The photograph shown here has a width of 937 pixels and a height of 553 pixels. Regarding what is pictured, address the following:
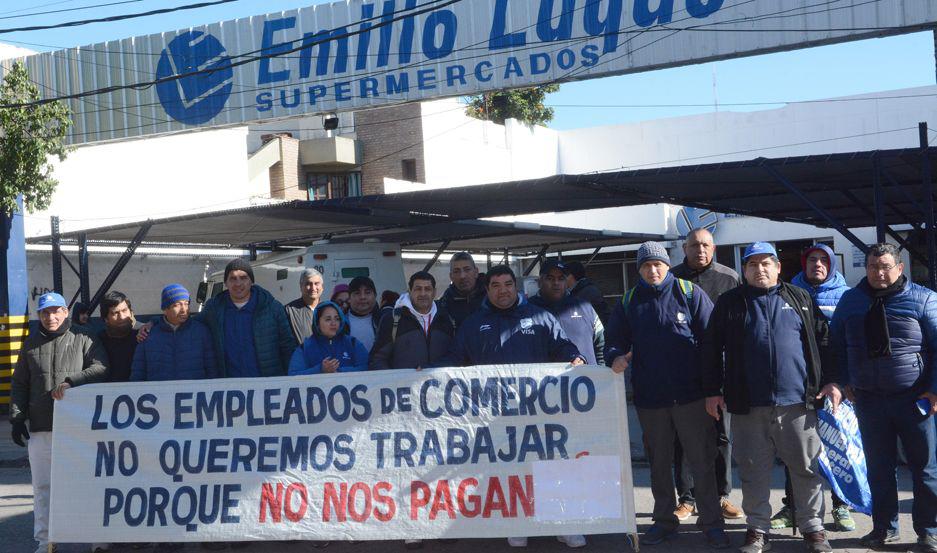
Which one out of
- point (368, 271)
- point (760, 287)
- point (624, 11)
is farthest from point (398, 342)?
point (624, 11)

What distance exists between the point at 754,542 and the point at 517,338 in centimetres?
194

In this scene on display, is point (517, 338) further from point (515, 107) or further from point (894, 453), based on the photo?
point (515, 107)

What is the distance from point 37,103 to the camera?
14477 mm

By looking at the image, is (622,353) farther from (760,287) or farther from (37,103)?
(37,103)

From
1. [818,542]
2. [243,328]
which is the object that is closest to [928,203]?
[818,542]

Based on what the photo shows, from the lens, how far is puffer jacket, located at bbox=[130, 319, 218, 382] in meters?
6.86

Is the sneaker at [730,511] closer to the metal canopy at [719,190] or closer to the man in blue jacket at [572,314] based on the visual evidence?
the man in blue jacket at [572,314]

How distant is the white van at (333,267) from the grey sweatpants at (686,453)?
8.22 meters

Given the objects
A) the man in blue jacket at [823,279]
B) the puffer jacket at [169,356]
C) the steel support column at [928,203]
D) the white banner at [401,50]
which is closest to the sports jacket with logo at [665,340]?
the man in blue jacket at [823,279]

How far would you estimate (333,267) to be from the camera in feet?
46.5

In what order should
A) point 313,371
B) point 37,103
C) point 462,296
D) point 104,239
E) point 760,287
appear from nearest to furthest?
1. point 760,287
2. point 313,371
3. point 462,296
4. point 37,103
5. point 104,239

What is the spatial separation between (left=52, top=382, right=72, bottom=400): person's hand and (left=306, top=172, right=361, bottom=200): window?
32.1 metres

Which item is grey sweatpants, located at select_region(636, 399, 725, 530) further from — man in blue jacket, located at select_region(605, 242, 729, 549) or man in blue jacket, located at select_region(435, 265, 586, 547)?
man in blue jacket, located at select_region(435, 265, 586, 547)

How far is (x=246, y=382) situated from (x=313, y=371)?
489mm
